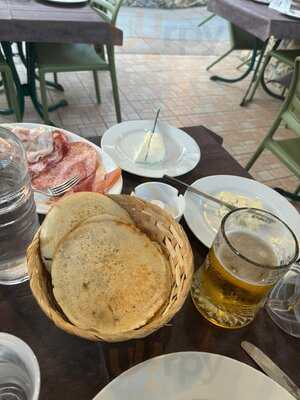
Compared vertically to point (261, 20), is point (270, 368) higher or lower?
lower

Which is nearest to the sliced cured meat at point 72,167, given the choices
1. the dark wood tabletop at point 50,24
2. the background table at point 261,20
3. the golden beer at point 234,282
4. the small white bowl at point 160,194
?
the small white bowl at point 160,194

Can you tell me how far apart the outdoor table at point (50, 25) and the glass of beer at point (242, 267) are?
4.35ft

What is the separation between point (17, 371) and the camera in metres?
0.40

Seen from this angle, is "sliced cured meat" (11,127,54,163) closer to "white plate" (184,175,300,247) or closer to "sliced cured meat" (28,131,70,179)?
"sliced cured meat" (28,131,70,179)

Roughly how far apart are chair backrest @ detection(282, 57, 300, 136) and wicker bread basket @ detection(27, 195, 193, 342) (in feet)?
3.76

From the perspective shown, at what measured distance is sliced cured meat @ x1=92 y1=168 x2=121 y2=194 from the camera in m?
0.67

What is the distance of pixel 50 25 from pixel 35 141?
95cm

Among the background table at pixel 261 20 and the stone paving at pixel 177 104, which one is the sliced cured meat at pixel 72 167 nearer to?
the stone paving at pixel 177 104

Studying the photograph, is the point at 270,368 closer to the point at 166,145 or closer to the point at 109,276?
the point at 109,276

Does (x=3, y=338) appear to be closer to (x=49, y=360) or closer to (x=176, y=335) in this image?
(x=49, y=360)

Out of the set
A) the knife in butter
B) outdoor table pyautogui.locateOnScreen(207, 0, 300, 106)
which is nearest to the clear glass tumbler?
the knife in butter

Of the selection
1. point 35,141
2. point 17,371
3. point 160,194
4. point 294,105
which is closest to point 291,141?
point 294,105

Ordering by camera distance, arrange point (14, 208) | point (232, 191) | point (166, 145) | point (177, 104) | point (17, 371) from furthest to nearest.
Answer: point (177, 104), point (166, 145), point (232, 191), point (14, 208), point (17, 371)

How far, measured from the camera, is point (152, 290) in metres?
0.44
